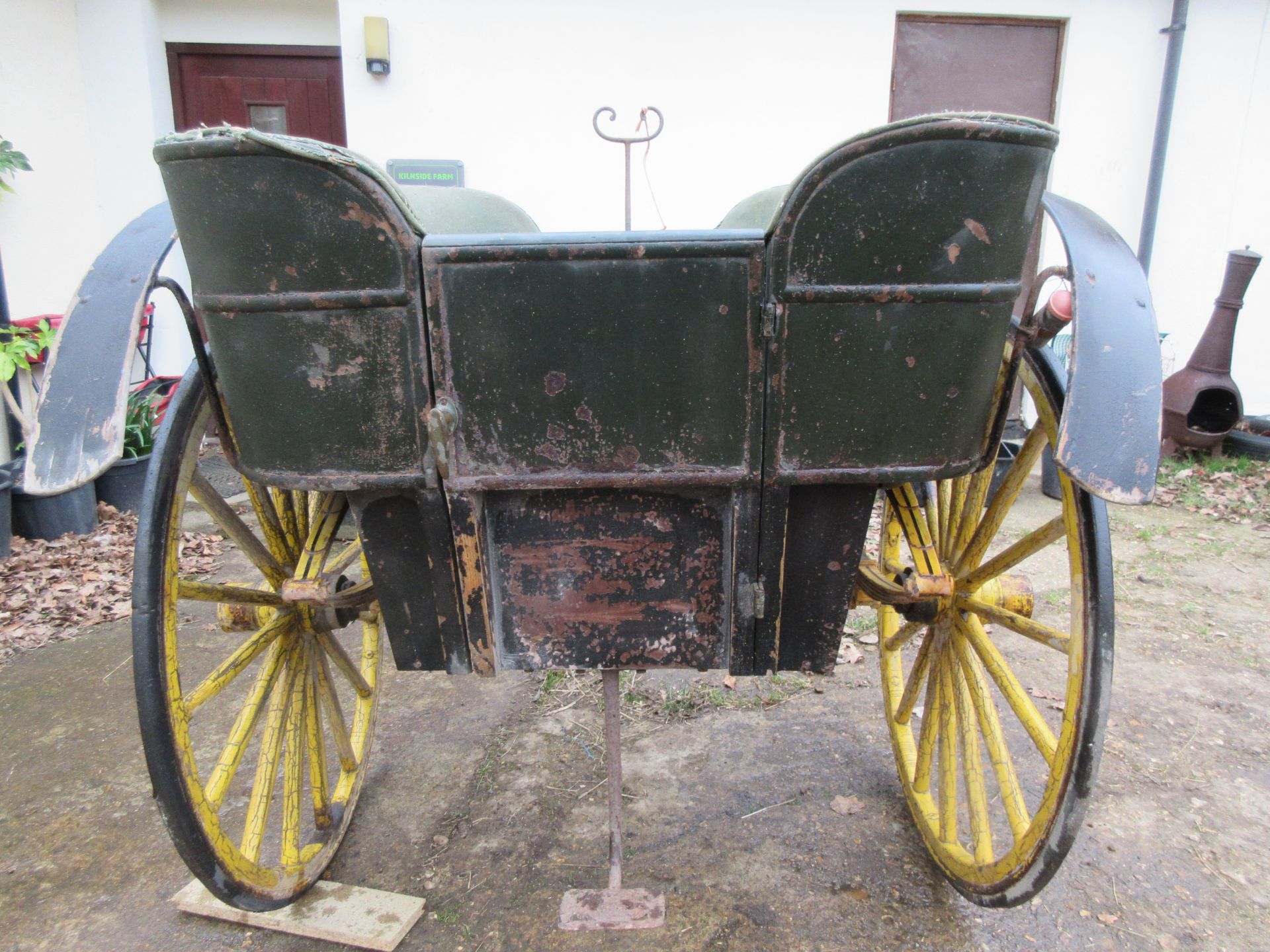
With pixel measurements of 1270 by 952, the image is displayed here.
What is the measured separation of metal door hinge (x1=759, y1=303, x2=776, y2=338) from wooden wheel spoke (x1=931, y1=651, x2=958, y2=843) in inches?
45.0

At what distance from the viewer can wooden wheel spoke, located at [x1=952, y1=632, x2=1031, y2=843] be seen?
5.82 ft

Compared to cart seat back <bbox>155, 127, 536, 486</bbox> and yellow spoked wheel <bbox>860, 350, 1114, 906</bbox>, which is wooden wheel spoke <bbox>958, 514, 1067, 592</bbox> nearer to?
yellow spoked wheel <bbox>860, 350, 1114, 906</bbox>

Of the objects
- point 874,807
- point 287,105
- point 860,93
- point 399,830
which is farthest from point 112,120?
point 874,807

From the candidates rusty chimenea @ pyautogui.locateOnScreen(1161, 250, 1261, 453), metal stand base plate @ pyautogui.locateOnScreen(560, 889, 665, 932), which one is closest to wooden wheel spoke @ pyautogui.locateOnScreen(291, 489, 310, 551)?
metal stand base plate @ pyautogui.locateOnScreen(560, 889, 665, 932)

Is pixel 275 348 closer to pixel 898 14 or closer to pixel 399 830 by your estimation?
pixel 399 830

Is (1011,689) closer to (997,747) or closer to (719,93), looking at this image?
(997,747)

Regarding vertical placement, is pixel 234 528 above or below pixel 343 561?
above

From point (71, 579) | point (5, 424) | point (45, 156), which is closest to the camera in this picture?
point (71, 579)

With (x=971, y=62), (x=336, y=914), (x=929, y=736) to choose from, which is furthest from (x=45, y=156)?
(x=929, y=736)

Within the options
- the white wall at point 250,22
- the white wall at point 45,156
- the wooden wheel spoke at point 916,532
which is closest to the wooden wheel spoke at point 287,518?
the wooden wheel spoke at point 916,532

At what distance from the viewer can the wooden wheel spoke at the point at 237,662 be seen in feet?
5.39

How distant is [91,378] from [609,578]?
0.95m

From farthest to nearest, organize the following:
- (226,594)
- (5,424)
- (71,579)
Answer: (5,424)
(71,579)
(226,594)

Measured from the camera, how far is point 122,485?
4711 mm
